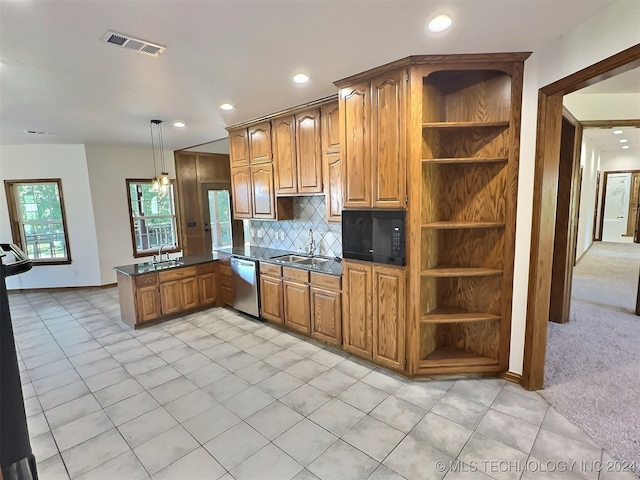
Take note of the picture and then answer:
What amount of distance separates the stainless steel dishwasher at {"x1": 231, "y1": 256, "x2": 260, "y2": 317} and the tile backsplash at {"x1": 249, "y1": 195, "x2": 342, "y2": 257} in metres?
0.61

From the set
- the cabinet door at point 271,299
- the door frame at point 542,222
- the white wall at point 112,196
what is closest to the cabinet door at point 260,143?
the cabinet door at point 271,299

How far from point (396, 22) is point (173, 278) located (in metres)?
3.83

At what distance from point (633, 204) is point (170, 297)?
12271 millimetres

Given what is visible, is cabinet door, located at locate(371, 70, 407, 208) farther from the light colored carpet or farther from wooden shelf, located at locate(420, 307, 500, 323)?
the light colored carpet

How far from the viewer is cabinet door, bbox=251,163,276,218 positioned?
4.15m

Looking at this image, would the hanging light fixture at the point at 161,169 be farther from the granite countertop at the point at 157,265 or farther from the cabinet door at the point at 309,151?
the cabinet door at the point at 309,151

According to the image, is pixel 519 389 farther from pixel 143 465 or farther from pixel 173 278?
pixel 173 278

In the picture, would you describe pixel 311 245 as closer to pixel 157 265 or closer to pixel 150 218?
pixel 157 265

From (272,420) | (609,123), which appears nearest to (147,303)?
(272,420)

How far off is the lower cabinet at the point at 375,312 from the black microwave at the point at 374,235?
91 mm

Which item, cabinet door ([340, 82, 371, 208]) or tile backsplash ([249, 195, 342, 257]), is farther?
tile backsplash ([249, 195, 342, 257])

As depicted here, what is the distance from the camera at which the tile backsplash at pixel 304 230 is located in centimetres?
396

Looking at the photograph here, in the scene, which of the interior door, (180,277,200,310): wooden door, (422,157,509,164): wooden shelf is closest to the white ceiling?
(422,157,509,164): wooden shelf

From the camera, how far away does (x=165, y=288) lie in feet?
14.0
